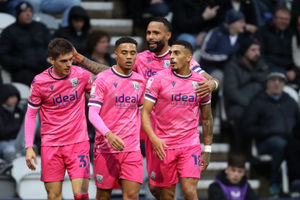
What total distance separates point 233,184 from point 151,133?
3254 millimetres

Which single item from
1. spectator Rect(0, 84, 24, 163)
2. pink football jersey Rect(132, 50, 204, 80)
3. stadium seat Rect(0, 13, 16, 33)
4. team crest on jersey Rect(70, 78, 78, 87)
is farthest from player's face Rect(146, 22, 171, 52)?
stadium seat Rect(0, 13, 16, 33)

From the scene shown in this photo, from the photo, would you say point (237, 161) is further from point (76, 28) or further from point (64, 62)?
point (64, 62)

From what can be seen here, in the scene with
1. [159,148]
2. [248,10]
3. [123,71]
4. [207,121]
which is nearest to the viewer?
[159,148]

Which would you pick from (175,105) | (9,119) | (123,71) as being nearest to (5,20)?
(9,119)

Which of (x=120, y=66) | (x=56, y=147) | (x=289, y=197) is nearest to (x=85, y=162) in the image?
(x=56, y=147)

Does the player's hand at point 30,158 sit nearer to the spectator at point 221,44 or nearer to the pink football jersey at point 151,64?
the pink football jersey at point 151,64

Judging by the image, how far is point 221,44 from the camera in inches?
549

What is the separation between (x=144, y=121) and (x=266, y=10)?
23.6 feet

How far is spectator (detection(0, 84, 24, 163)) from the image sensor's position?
40.3ft

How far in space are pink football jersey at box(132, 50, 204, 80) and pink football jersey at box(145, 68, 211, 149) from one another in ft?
1.19

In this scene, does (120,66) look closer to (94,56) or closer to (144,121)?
(144,121)

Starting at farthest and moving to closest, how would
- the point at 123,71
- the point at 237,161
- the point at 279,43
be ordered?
the point at 279,43
the point at 237,161
the point at 123,71

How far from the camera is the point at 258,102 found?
527 inches

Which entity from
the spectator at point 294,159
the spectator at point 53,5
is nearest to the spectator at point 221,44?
the spectator at point 294,159
